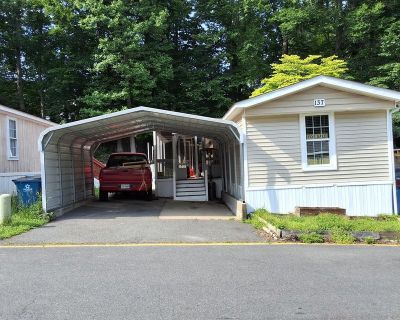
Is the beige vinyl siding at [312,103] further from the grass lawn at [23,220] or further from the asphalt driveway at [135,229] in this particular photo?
the grass lawn at [23,220]

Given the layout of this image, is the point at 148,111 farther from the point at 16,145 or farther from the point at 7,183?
the point at 16,145

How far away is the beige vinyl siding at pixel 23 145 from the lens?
16.5 m

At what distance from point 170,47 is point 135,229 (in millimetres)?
19431

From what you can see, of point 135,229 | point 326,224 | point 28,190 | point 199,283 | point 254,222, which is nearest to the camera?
point 199,283

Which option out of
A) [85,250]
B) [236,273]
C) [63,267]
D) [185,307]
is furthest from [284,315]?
[85,250]

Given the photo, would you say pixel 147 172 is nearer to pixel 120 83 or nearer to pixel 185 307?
pixel 120 83

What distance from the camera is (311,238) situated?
9.56 metres

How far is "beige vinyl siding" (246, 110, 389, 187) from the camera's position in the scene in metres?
13.3

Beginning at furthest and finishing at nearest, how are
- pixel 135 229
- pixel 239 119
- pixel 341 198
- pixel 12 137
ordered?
1. pixel 12 137
2. pixel 239 119
3. pixel 341 198
4. pixel 135 229

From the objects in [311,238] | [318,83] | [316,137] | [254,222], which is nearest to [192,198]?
[316,137]

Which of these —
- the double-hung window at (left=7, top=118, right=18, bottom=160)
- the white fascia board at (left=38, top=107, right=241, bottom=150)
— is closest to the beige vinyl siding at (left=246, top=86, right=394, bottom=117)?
the white fascia board at (left=38, top=107, right=241, bottom=150)

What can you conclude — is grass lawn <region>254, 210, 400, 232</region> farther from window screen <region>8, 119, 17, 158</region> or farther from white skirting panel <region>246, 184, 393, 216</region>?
window screen <region>8, 119, 17, 158</region>

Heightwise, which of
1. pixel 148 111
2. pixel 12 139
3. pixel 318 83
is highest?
pixel 318 83

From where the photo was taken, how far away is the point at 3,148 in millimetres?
16547
